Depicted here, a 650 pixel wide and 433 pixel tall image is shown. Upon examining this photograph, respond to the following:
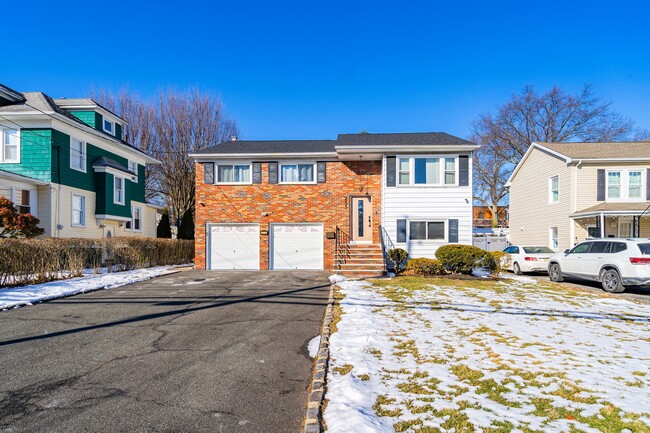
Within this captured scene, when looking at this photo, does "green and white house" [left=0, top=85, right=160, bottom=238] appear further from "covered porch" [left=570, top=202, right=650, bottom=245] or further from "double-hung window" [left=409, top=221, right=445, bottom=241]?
"covered porch" [left=570, top=202, right=650, bottom=245]

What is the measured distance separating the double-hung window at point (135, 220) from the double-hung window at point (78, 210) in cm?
433

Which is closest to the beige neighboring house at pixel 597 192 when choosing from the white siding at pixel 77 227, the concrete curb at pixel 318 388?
the concrete curb at pixel 318 388

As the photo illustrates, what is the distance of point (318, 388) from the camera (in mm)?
4160

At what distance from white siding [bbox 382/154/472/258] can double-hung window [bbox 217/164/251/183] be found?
656cm

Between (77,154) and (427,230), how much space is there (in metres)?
18.9

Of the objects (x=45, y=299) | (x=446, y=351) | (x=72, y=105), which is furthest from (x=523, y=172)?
(x=72, y=105)

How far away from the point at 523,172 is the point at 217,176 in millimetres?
18824

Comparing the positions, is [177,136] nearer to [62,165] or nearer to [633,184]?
[62,165]

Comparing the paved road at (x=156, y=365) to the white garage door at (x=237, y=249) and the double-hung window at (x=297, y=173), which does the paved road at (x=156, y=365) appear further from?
the double-hung window at (x=297, y=173)

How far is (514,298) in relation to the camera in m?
10.1

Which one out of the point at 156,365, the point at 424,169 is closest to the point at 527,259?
the point at 424,169

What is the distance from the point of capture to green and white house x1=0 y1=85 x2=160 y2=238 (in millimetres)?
19344

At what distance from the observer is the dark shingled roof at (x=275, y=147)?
61.5ft

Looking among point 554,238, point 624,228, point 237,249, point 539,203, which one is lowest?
point 237,249
